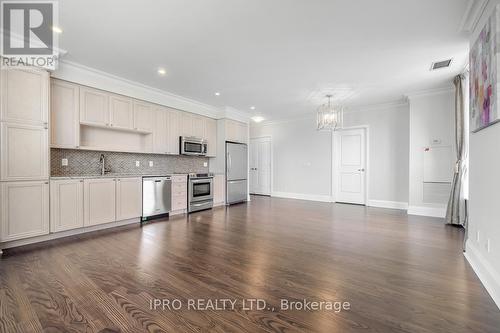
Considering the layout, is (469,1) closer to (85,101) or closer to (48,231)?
(85,101)

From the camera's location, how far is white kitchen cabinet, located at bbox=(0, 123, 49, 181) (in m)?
2.80

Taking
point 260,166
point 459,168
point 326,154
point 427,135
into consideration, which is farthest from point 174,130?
point 459,168

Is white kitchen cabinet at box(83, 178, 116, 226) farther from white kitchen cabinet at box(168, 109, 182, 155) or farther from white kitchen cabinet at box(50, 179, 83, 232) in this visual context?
white kitchen cabinet at box(168, 109, 182, 155)

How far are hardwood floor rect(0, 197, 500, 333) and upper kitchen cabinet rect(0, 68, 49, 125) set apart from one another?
1698 millimetres

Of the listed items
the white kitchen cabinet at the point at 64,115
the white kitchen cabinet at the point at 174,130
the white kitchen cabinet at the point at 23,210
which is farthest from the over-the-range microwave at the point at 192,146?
the white kitchen cabinet at the point at 23,210

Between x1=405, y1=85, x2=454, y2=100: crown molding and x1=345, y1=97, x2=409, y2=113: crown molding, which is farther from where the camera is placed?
x1=345, y1=97, x2=409, y2=113: crown molding

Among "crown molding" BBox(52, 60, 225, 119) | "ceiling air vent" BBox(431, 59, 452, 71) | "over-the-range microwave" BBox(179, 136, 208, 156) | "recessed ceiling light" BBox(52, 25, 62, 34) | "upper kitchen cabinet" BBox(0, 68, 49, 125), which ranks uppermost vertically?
"ceiling air vent" BBox(431, 59, 452, 71)

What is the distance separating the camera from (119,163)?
4496 mm

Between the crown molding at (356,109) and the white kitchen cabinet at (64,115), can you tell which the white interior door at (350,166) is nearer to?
the crown molding at (356,109)

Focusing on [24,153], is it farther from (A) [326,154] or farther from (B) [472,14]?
(A) [326,154]

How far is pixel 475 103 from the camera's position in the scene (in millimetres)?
2426

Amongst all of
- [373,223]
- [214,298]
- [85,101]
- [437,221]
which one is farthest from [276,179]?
[214,298]

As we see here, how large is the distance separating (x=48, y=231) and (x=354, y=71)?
527 centimetres

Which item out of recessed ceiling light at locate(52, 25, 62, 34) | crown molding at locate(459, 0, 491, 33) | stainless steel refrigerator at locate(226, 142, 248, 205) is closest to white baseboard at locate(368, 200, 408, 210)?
stainless steel refrigerator at locate(226, 142, 248, 205)
